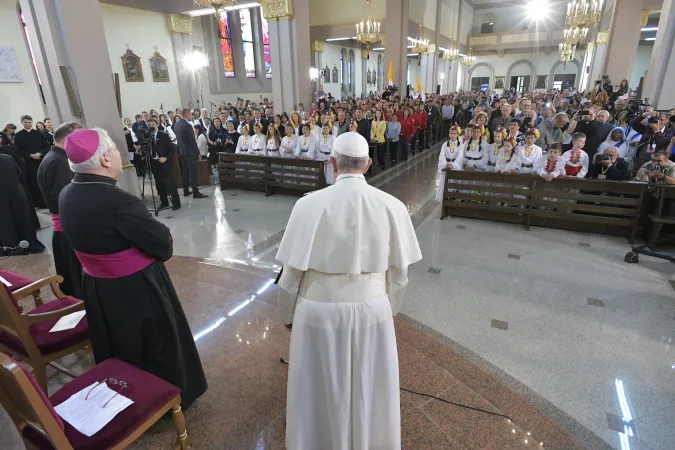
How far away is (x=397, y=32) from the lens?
51.0ft

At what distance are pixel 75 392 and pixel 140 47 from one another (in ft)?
51.5

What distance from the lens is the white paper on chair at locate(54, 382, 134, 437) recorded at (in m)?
1.82

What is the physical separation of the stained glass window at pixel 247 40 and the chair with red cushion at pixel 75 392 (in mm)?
19584

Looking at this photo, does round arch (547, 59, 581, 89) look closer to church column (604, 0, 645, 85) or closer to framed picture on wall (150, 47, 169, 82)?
church column (604, 0, 645, 85)

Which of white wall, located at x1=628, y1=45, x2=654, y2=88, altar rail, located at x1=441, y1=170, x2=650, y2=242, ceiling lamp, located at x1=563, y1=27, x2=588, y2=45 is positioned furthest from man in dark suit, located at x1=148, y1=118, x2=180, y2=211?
white wall, located at x1=628, y1=45, x2=654, y2=88

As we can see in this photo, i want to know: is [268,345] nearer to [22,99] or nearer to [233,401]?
[233,401]

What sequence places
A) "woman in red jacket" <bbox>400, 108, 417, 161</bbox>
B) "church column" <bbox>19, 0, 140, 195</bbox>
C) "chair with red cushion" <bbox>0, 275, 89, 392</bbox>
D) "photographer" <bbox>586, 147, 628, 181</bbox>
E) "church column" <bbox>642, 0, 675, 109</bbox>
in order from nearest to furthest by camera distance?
"chair with red cushion" <bbox>0, 275, 89, 392</bbox> → "church column" <bbox>19, 0, 140, 195</bbox> → "photographer" <bbox>586, 147, 628, 181</bbox> → "church column" <bbox>642, 0, 675, 109</bbox> → "woman in red jacket" <bbox>400, 108, 417, 161</bbox>

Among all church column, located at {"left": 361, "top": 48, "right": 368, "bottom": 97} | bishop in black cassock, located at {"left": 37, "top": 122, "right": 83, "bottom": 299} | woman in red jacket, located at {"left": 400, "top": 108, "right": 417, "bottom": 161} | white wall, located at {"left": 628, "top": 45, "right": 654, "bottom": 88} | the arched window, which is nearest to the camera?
bishop in black cassock, located at {"left": 37, "top": 122, "right": 83, "bottom": 299}

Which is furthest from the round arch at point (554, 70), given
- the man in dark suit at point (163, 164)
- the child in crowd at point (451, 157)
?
the man in dark suit at point (163, 164)

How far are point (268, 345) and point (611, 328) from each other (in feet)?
10.7

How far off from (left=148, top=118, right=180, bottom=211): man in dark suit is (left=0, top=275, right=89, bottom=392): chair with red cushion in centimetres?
500

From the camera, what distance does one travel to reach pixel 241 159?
8.74 meters

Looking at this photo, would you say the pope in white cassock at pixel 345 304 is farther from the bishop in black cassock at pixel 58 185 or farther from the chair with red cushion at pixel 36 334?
the bishop in black cassock at pixel 58 185

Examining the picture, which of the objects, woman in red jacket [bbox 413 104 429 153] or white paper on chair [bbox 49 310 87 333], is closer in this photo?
white paper on chair [bbox 49 310 87 333]
